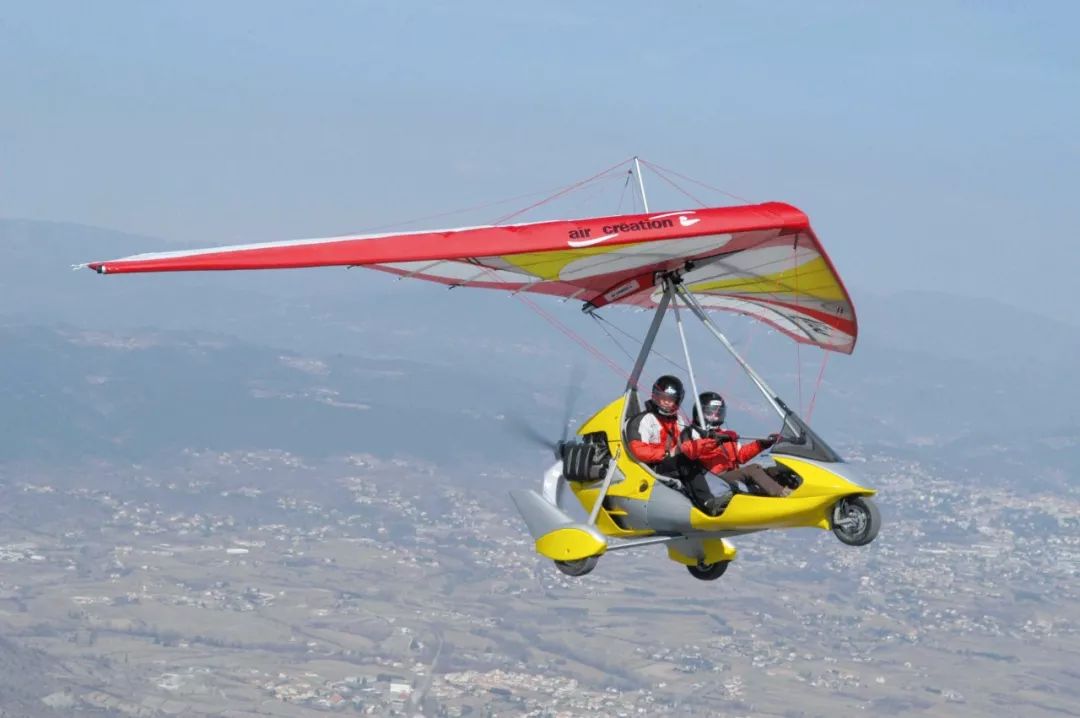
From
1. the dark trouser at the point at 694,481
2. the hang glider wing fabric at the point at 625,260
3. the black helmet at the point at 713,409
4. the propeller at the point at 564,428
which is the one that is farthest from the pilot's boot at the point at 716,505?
the hang glider wing fabric at the point at 625,260

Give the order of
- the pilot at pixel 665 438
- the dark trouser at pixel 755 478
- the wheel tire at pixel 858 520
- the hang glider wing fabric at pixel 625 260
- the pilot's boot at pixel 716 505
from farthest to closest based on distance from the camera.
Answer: the pilot at pixel 665 438 → the pilot's boot at pixel 716 505 → the dark trouser at pixel 755 478 → the wheel tire at pixel 858 520 → the hang glider wing fabric at pixel 625 260

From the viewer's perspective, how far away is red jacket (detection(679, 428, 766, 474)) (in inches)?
767

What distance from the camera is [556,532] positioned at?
67.1ft

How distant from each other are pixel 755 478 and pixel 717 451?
2.05 feet

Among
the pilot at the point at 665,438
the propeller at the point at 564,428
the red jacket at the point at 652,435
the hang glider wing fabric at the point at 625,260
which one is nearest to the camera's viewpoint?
the hang glider wing fabric at the point at 625,260

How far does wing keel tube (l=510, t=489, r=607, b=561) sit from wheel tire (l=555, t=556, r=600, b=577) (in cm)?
13

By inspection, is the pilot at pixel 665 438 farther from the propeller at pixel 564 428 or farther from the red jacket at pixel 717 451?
the propeller at pixel 564 428

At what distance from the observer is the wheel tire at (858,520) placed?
18.6 meters

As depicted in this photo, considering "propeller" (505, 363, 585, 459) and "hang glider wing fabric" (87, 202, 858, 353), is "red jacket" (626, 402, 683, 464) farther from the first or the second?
"hang glider wing fabric" (87, 202, 858, 353)

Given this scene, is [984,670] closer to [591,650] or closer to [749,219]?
[591,650]

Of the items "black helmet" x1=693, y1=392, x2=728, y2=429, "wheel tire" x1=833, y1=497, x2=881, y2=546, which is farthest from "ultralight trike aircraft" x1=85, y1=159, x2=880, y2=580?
"black helmet" x1=693, y1=392, x2=728, y2=429

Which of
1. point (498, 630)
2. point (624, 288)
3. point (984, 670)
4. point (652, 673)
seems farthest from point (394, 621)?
point (624, 288)

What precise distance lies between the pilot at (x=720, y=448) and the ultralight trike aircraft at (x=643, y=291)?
28 centimetres

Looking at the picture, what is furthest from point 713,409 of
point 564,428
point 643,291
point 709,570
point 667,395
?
point 643,291
